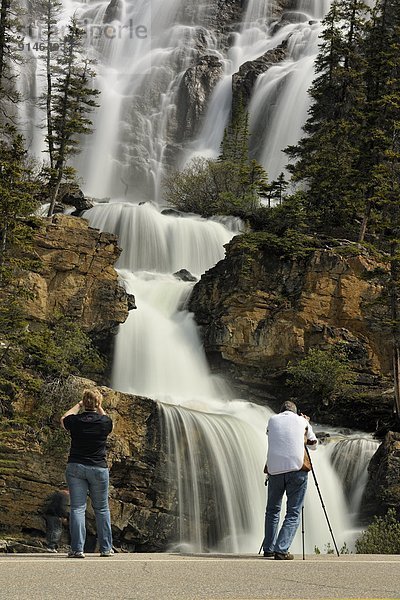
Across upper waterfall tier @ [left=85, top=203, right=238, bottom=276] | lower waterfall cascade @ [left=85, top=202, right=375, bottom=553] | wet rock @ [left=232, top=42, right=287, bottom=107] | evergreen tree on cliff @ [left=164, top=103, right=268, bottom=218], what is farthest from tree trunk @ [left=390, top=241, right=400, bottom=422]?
wet rock @ [left=232, top=42, right=287, bottom=107]

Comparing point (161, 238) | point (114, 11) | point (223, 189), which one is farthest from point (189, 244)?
point (114, 11)

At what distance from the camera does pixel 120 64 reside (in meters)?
80.7

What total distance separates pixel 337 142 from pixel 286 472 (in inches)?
1253

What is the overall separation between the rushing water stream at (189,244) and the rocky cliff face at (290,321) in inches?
44.4

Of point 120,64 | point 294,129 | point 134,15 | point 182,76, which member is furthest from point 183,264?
point 134,15

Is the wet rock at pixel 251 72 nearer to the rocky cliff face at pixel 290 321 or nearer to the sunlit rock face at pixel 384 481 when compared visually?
the rocky cliff face at pixel 290 321

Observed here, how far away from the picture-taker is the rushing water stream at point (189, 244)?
20891 mm

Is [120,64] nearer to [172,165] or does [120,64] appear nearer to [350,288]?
[172,165]

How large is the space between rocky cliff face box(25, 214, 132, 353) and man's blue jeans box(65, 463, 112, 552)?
17712 millimetres

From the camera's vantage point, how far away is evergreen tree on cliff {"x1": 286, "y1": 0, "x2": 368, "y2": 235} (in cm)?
3509

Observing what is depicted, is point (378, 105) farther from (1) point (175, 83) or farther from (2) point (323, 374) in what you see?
(1) point (175, 83)

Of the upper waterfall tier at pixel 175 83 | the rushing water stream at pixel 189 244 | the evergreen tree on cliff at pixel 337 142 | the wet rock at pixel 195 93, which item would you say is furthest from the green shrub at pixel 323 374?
the wet rock at pixel 195 93

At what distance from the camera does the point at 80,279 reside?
27562mm

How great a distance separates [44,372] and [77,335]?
2072 mm
